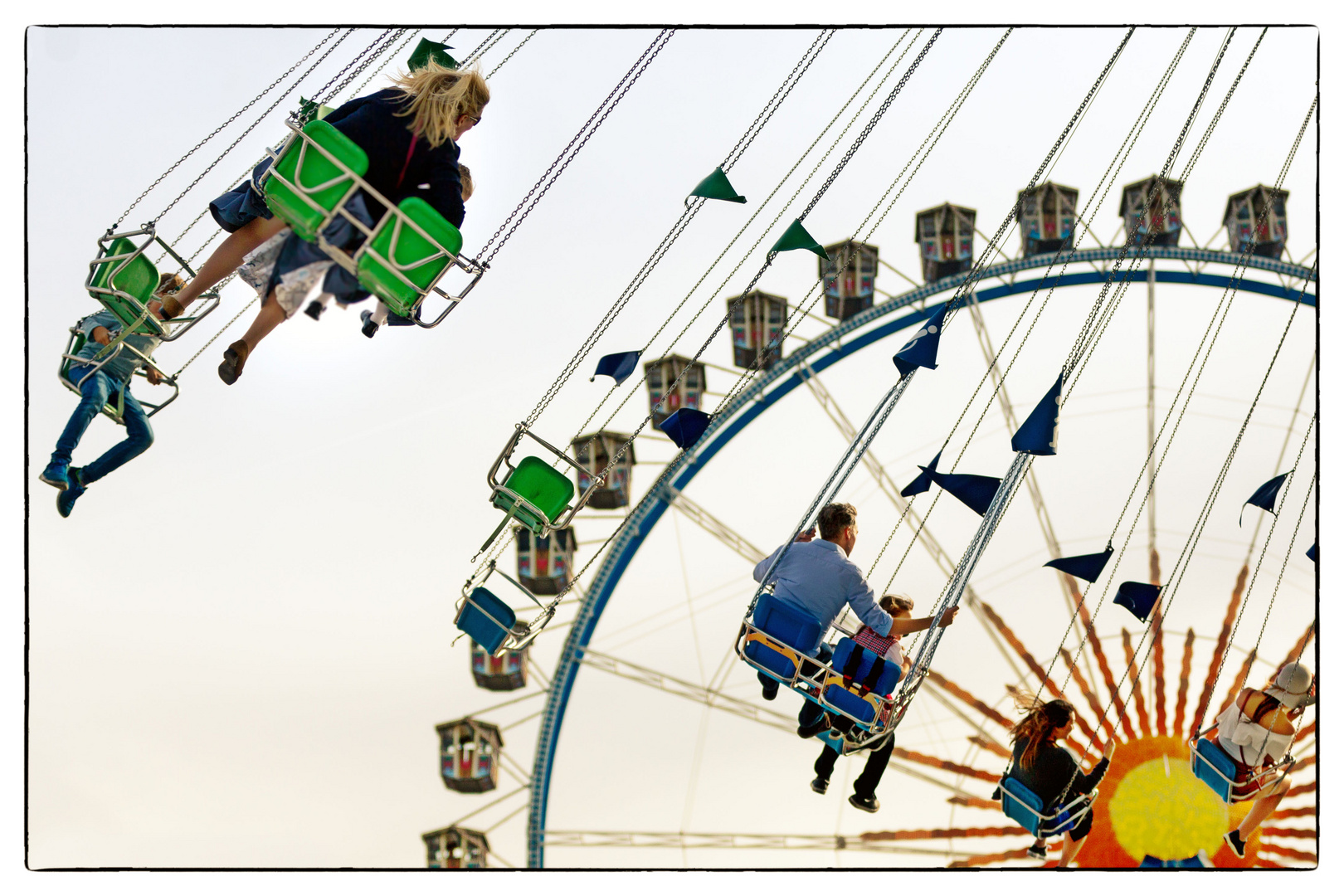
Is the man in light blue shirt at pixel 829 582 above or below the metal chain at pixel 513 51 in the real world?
below

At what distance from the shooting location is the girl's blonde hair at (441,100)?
633 centimetres

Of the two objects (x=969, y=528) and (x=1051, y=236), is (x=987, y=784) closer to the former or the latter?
(x=969, y=528)

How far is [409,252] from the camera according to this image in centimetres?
609

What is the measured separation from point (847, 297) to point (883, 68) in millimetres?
3017

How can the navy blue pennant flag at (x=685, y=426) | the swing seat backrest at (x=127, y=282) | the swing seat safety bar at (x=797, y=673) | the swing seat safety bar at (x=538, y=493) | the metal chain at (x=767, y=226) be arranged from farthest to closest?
the metal chain at (x=767, y=226)
the navy blue pennant flag at (x=685, y=426)
the swing seat safety bar at (x=538, y=493)
the swing seat safety bar at (x=797, y=673)
the swing seat backrest at (x=127, y=282)

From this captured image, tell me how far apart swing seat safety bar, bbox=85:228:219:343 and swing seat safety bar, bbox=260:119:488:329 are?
2.62 ft

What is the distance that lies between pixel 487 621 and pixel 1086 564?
2808mm

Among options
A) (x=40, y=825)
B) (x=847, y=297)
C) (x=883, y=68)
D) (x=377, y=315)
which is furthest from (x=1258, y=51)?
(x=40, y=825)

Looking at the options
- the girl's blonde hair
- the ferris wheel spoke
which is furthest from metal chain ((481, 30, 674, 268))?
the ferris wheel spoke

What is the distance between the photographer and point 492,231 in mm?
8828

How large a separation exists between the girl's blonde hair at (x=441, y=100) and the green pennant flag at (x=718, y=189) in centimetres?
134

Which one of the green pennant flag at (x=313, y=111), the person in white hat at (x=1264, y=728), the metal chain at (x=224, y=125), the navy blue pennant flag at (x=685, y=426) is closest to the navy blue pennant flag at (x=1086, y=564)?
the person in white hat at (x=1264, y=728)

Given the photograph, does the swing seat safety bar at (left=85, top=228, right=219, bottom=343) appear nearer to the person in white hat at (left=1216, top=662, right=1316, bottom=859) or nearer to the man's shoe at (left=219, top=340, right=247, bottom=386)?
the man's shoe at (left=219, top=340, right=247, bottom=386)

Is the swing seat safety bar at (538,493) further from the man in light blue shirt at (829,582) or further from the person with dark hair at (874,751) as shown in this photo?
the person with dark hair at (874,751)
